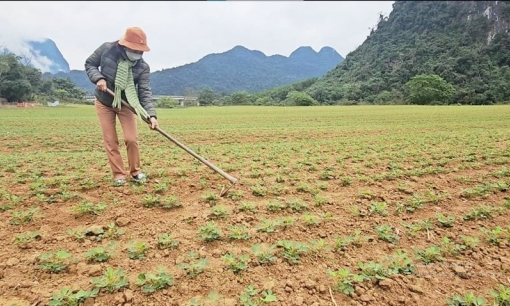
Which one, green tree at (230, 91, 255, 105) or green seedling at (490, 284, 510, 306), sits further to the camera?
green tree at (230, 91, 255, 105)

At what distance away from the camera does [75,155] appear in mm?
8227

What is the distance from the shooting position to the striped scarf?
14.9ft

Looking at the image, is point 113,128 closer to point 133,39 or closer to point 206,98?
point 133,39

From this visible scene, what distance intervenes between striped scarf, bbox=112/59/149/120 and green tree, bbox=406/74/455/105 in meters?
62.6

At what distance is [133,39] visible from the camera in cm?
440

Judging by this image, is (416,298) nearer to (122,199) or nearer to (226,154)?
(122,199)

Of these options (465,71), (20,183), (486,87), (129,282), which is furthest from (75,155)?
(465,71)

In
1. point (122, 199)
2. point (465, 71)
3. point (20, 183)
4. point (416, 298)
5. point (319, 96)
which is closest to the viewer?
point (416, 298)

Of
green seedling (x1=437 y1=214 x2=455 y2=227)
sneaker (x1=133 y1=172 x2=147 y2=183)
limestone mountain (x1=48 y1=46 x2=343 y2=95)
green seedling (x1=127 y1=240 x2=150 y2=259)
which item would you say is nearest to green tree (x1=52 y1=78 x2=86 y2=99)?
limestone mountain (x1=48 y1=46 x2=343 y2=95)

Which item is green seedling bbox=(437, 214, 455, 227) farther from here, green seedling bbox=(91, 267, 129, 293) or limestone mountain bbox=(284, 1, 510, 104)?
limestone mountain bbox=(284, 1, 510, 104)

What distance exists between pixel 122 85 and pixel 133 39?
2.07 ft

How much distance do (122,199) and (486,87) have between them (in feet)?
239

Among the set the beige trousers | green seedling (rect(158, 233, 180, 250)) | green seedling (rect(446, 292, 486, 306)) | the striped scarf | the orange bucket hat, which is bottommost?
green seedling (rect(446, 292, 486, 306))

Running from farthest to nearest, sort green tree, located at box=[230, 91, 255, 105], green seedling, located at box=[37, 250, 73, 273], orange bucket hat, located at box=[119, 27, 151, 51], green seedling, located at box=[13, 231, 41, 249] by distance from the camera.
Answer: green tree, located at box=[230, 91, 255, 105] < orange bucket hat, located at box=[119, 27, 151, 51] < green seedling, located at box=[13, 231, 41, 249] < green seedling, located at box=[37, 250, 73, 273]
